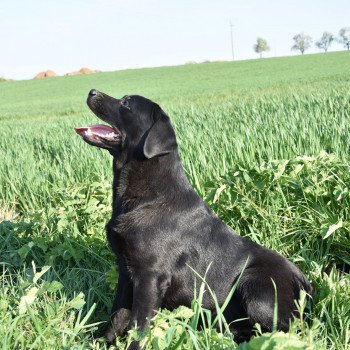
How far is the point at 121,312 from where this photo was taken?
3496 millimetres

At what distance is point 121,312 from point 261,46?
161m

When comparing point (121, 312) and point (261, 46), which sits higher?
point (261, 46)

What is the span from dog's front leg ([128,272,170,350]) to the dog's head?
78 cm

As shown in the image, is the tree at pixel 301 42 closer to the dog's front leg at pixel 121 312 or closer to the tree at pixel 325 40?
the tree at pixel 325 40

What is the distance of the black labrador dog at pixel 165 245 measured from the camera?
128 inches

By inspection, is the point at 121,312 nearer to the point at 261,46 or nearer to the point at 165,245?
the point at 165,245

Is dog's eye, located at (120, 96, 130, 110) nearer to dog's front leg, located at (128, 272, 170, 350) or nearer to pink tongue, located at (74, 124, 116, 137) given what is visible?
pink tongue, located at (74, 124, 116, 137)

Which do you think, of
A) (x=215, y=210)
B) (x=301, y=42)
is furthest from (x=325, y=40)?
(x=215, y=210)

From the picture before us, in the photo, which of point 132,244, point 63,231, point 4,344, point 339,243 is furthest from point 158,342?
point 63,231

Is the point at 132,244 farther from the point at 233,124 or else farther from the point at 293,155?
the point at 233,124

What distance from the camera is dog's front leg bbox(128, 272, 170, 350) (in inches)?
124

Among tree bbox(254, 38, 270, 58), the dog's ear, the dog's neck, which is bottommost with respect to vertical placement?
the dog's neck

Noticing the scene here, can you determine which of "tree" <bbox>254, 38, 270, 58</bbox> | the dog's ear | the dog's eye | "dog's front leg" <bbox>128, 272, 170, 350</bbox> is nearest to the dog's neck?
the dog's ear

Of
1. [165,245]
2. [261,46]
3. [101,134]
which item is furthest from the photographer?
[261,46]
